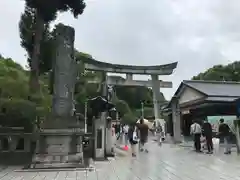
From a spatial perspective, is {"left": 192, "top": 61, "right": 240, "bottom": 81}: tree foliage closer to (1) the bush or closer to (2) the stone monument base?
(1) the bush

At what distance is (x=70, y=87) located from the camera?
12.5 meters

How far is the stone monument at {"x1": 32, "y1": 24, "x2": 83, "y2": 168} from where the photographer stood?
1136cm

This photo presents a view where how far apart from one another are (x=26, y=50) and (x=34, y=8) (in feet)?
9.80

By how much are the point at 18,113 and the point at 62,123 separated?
3.26 meters

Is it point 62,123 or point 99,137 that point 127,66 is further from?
point 62,123

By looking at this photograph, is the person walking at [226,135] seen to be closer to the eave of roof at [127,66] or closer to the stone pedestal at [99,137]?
the stone pedestal at [99,137]

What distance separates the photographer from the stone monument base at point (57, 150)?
11.2 m

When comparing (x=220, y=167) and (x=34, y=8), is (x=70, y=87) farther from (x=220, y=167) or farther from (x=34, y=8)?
(x=34, y=8)

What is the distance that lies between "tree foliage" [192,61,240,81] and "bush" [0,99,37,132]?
1869 inches

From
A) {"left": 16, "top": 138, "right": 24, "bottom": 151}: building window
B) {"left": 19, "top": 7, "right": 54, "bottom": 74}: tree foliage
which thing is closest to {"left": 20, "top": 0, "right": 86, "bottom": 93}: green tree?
{"left": 19, "top": 7, "right": 54, "bottom": 74}: tree foliage

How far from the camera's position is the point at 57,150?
11.4 metres

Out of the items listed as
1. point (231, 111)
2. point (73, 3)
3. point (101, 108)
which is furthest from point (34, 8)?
point (231, 111)

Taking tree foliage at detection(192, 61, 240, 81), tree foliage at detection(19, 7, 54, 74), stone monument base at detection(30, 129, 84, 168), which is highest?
tree foliage at detection(192, 61, 240, 81)

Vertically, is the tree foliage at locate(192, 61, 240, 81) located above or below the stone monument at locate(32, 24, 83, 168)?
above
